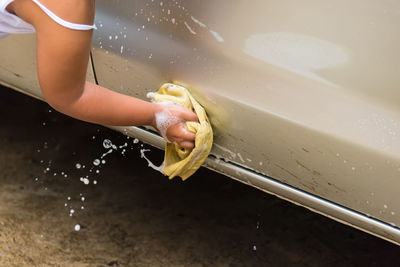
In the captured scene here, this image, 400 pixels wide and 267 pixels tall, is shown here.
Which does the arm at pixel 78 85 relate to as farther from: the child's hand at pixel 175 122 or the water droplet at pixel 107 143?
the water droplet at pixel 107 143

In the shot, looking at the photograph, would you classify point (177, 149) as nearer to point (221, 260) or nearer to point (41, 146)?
point (221, 260)

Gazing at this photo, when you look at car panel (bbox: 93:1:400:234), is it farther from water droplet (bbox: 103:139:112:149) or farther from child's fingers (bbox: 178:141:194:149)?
water droplet (bbox: 103:139:112:149)

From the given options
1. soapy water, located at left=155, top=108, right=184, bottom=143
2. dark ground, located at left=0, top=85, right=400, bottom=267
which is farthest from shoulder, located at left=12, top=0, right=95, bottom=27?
dark ground, located at left=0, top=85, right=400, bottom=267

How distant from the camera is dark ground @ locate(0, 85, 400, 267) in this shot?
1847 mm

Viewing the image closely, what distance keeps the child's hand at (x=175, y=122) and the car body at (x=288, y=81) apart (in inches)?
2.0

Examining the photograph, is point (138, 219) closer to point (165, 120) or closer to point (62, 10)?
point (165, 120)

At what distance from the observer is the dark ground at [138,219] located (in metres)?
1.85

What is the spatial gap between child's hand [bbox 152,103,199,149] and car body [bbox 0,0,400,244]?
0.17ft

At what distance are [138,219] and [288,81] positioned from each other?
853 mm

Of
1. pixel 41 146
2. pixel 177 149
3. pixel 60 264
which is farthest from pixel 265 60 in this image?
pixel 41 146

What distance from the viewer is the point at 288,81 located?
1329 millimetres

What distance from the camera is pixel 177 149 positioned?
61.4 inches

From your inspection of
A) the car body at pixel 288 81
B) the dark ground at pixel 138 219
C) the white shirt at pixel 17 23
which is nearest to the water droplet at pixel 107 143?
the dark ground at pixel 138 219

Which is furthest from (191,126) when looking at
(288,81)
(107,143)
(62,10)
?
(107,143)
